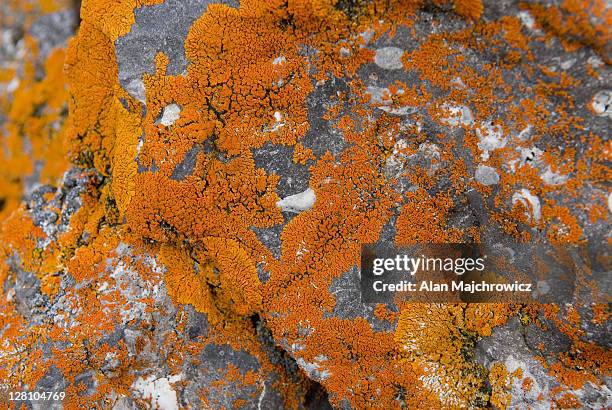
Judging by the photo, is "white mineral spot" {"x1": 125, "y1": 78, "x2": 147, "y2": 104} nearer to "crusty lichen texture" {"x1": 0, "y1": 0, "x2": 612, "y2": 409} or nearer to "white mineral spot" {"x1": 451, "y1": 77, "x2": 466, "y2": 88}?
"crusty lichen texture" {"x1": 0, "y1": 0, "x2": 612, "y2": 409}

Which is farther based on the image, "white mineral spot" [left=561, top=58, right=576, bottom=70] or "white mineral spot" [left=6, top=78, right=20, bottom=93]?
"white mineral spot" [left=6, top=78, right=20, bottom=93]

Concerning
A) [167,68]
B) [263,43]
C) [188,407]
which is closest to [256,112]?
[263,43]

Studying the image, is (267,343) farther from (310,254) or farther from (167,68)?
(167,68)

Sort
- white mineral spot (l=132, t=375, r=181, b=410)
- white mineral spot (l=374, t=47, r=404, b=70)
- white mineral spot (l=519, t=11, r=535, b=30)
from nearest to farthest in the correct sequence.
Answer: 1. white mineral spot (l=519, t=11, r=535, b=30)
2. white mineral spot (l=374, t=47, r=404, b=70)
3. white mineral spot (l=132, t=375, r=181, b=410)

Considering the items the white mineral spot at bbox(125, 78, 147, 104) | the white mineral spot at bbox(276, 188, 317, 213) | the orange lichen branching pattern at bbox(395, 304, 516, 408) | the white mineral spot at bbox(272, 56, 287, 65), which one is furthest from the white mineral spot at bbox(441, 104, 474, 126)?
the white mineral spot at bbox(125, 78, 147, 104)

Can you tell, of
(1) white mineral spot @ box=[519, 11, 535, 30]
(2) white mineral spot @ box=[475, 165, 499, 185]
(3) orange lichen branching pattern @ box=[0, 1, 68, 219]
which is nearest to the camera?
(1) white mineral spot @ box=[519, 11, 535, 30]

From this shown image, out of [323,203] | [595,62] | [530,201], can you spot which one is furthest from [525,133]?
[323,203]

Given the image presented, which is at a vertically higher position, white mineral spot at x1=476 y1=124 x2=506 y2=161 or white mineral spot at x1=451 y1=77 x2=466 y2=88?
white mineral spot at x1=451 y1=77 x2=466 y2=88

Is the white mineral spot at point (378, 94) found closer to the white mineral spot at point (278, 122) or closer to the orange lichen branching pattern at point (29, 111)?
the white mineral spot at point (278, 122)
